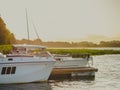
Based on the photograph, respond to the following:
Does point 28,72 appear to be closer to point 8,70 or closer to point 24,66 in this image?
point 24,66

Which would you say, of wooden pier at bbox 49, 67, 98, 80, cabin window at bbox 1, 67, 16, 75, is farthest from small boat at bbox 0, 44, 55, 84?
wooden pier at bbox 49, 67, 98, 80

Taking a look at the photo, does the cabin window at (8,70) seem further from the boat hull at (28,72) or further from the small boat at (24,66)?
the boat hull at (28,72)

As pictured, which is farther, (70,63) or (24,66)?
(70,63)

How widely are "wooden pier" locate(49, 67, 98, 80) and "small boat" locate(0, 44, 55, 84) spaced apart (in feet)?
12.1

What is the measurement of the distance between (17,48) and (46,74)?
13.1ft

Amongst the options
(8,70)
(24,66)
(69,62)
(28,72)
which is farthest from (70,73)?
(8,70)

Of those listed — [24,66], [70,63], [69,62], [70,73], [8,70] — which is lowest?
[70,73]

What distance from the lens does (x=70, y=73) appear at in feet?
144

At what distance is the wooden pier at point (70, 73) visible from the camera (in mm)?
42875

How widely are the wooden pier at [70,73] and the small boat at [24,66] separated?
145 inches

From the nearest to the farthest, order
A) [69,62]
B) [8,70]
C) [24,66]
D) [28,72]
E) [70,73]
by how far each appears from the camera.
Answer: [8,70] → [24,66] → [28,72] → [70,73] → [69,62]

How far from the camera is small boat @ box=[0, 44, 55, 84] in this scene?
121ft

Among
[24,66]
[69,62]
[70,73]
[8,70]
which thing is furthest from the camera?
[69,62]

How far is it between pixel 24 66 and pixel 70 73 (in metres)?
7.89
